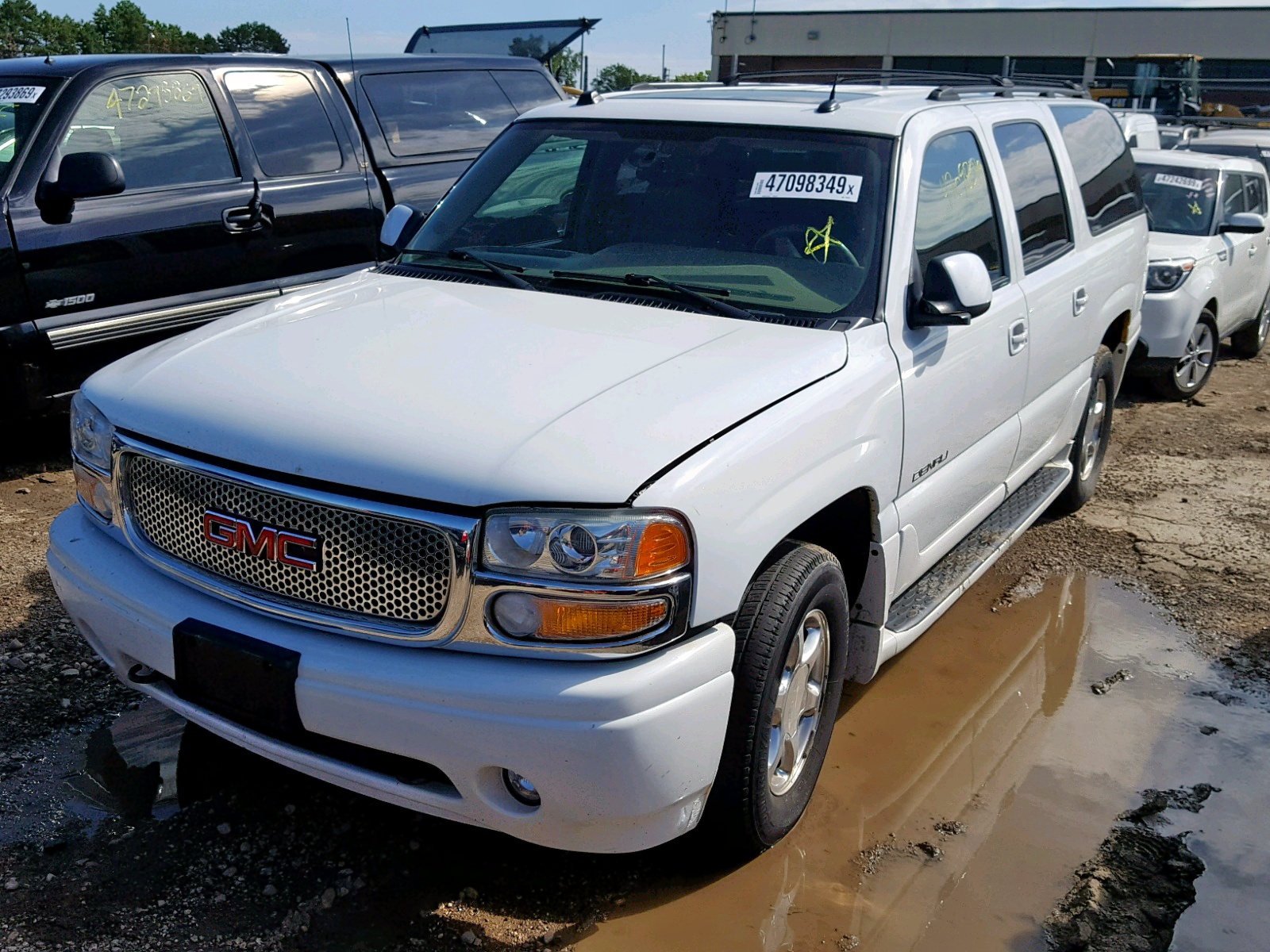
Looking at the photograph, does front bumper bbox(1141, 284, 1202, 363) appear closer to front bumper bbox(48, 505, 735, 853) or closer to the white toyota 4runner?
the white toyota 4runner

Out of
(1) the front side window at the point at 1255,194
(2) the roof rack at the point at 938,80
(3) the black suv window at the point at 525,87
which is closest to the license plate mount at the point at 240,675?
(2) the roof rack at the point at 938,80

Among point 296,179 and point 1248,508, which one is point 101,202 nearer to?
point 296,179

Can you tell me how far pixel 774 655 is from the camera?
2.73m

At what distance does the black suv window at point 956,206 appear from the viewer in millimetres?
3650

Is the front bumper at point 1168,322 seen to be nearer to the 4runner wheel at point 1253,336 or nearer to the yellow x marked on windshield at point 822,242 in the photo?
the 4runner wheel at point 1253,336

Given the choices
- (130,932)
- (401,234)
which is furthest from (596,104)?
(130,932)

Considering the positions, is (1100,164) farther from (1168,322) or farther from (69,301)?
(69,301)

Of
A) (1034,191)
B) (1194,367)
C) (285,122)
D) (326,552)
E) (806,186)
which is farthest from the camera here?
(1194,367)

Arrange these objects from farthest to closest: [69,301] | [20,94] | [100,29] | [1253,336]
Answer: [100,29], [1253,336], [20,94], [69,301]

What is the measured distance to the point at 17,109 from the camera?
18.8 feet

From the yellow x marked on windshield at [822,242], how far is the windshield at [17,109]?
401 cm

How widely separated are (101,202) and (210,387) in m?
3.31

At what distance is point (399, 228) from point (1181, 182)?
7.06 meters

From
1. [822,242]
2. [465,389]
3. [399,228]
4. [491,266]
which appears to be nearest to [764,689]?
[465,389]
